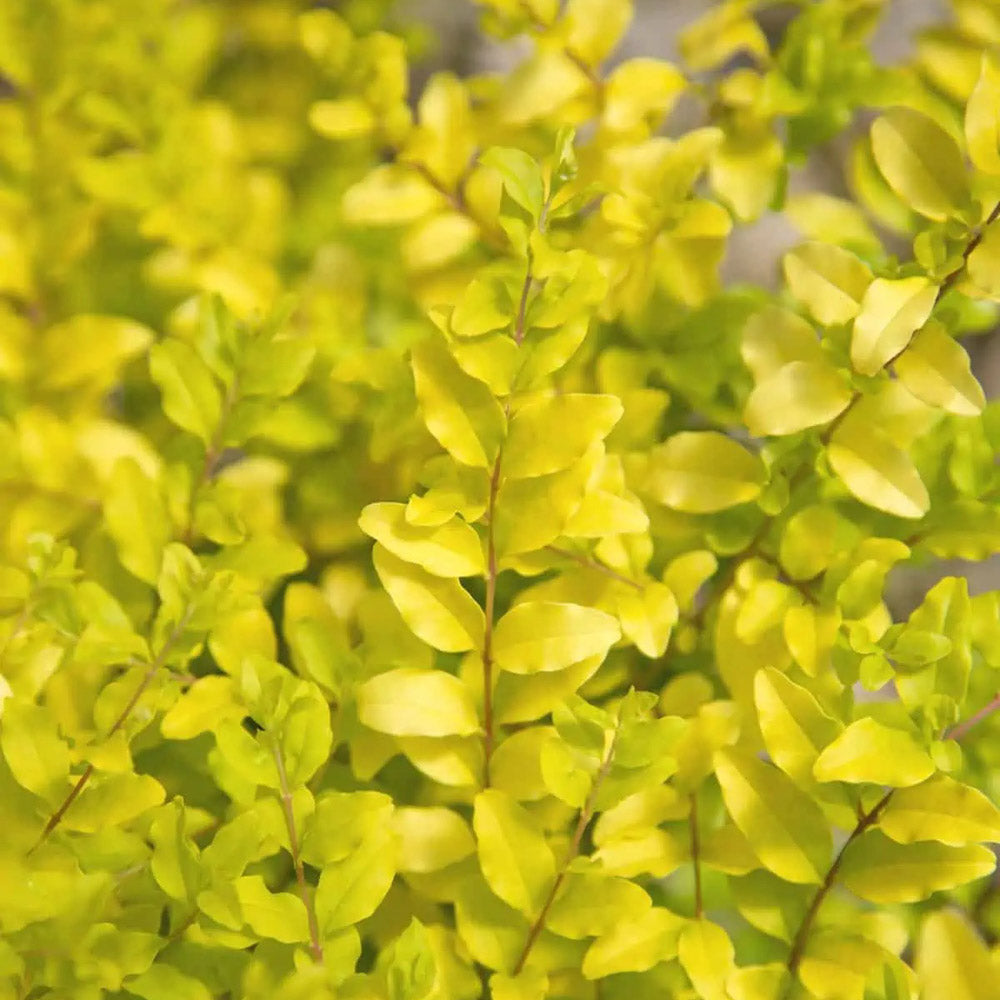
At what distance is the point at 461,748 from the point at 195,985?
5.8 inches

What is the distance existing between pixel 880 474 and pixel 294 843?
30 centimetres

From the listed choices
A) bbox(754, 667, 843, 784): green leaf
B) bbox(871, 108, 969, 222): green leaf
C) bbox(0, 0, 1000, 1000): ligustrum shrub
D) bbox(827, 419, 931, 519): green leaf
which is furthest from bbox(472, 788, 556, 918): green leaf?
bbox(871, 108, 969, 222): green leaf

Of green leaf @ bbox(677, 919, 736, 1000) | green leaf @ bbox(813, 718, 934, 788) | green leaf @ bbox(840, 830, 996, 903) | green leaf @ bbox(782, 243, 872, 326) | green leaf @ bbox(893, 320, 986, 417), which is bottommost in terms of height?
green leaf @ bbox(677, 919, 736, 1000)

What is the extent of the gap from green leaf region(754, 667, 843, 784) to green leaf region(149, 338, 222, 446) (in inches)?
11.8

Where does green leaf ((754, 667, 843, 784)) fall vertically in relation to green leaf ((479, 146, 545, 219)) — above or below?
below

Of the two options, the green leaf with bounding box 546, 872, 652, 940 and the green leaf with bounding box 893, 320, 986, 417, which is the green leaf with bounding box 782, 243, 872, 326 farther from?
the green leaf with bounding box 546, 872, 652, 940

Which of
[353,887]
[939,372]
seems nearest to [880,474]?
[939,372]

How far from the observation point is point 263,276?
711mm

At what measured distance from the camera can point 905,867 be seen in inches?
18.1

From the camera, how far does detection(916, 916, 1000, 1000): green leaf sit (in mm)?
429

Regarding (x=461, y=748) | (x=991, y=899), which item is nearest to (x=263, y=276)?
(x=461, y=748)

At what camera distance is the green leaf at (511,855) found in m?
0.45

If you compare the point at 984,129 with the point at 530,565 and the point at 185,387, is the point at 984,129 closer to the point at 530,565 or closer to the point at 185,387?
the point at 530,565

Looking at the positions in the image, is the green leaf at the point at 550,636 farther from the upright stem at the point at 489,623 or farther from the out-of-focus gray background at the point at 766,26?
the out-of-focus gray background at the point at 766,26
